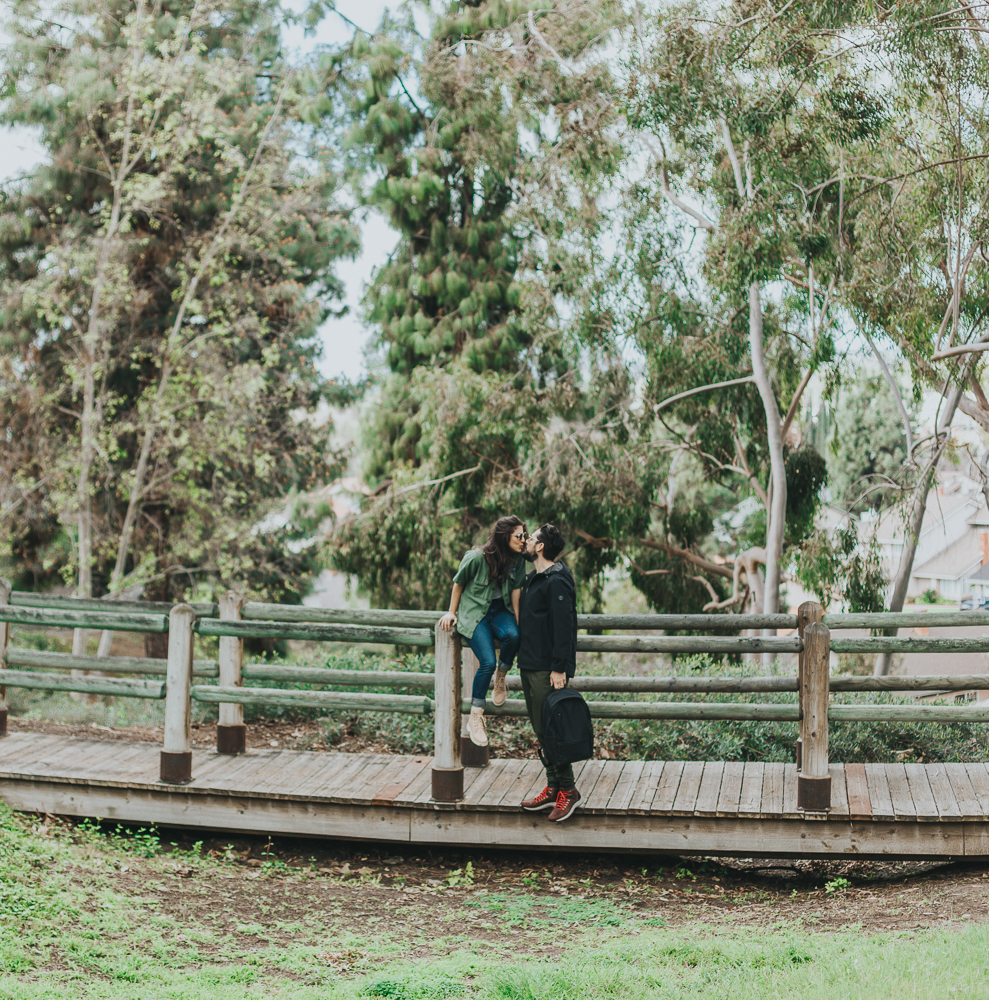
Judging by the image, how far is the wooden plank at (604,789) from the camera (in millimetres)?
6223

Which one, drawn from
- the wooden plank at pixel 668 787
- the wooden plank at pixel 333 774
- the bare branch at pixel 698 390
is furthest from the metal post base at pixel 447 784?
the bare branch at pixel 698 390

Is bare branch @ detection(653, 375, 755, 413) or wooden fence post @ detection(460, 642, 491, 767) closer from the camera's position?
wooden fence post @ detection(460, 642, 491, 767)

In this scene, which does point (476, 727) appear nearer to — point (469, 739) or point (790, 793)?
point (469, 739)

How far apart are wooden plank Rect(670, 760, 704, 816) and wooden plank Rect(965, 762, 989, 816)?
169 cm

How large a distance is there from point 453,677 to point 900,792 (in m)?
2.93

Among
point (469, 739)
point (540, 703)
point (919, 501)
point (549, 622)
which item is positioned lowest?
point (469, 739)

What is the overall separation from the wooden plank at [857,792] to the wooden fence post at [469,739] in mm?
2427

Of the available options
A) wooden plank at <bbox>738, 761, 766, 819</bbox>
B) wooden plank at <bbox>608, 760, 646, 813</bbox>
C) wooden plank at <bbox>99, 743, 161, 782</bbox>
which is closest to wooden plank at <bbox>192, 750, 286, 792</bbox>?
wooden plank at <bbox>99, 743, 161, 782</bbox>

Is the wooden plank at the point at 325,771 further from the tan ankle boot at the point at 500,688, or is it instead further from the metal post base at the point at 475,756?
the tan ankle boot at the point at 500,688

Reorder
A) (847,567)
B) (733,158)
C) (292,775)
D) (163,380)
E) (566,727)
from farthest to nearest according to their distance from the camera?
(163,380) < (847,567) < (733,158) < (292,775) < (566,727)

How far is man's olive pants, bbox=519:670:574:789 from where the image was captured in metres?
6.19

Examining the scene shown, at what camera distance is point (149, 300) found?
717 inches

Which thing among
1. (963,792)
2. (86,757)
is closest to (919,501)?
(963,792)

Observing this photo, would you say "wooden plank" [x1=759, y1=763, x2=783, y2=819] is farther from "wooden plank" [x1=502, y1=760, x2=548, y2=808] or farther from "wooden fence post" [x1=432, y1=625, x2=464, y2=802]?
"wooden fence post" [x1=432, y1=625, x2=464, y2=802]
